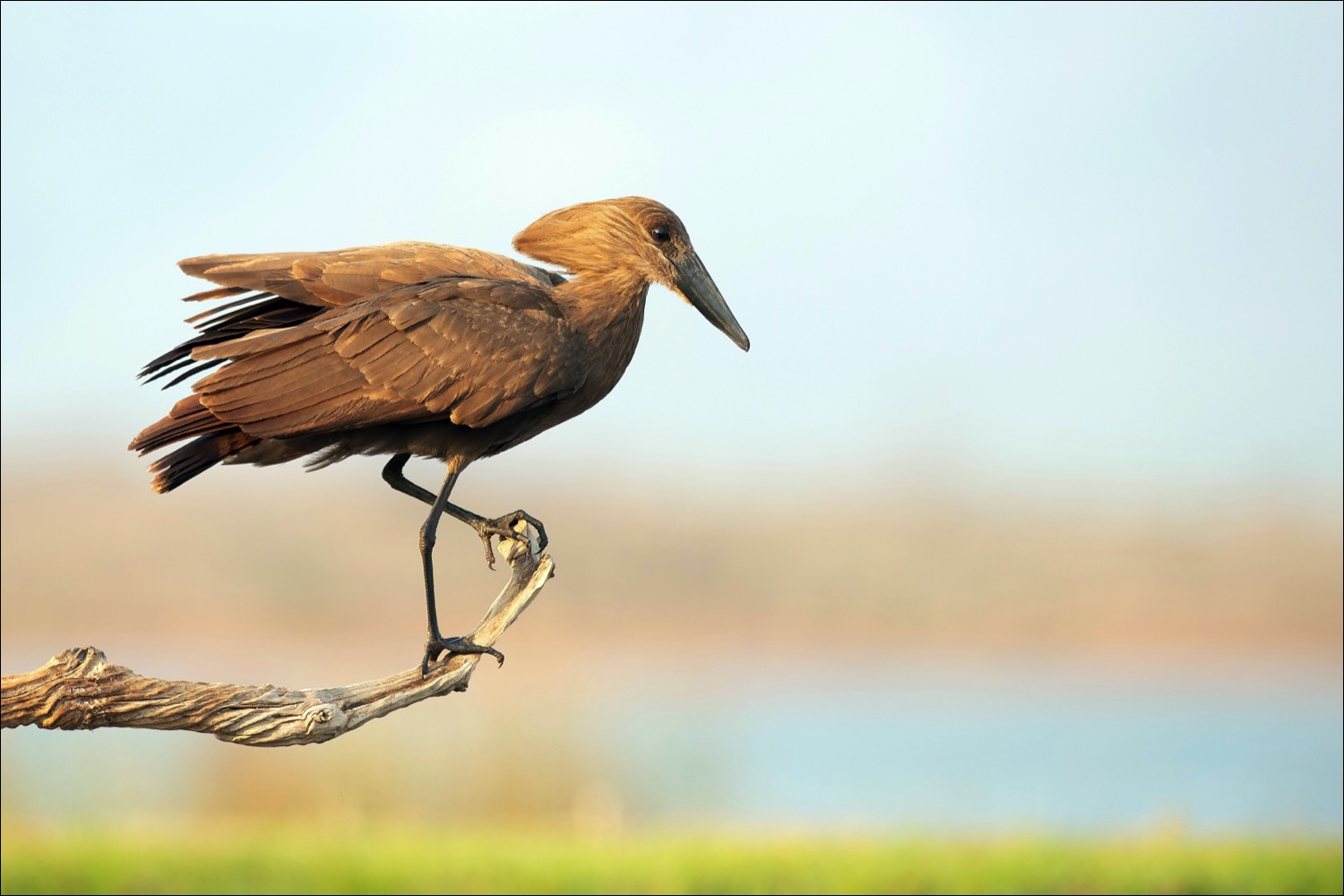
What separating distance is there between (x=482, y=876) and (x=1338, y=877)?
5.02 metres

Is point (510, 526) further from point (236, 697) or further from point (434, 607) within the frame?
point (236, 697)

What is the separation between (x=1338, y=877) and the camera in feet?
26.5

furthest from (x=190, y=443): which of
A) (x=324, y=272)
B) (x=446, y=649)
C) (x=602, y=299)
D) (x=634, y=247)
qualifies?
(x=634, y=247)

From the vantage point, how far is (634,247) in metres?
5.32

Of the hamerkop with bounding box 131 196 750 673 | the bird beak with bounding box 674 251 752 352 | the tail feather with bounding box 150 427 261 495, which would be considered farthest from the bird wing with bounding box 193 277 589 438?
the bird beak with bounding box 674 251 752 352

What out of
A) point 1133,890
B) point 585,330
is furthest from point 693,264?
point 1133,890

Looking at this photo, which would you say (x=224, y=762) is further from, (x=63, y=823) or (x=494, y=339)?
(x=494, y=339)

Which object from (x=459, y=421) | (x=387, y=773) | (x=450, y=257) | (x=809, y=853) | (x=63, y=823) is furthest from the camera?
(x=387, y=773)

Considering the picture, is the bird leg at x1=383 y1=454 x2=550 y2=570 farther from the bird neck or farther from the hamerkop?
the bird neck

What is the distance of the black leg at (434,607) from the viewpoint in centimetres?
496

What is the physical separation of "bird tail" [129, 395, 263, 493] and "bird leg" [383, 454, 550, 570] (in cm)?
73

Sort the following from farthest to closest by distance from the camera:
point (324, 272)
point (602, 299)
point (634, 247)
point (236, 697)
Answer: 1. point (634, 247)
2. point (602, 299)
3. point (324, 272)
4. point (236, 697)

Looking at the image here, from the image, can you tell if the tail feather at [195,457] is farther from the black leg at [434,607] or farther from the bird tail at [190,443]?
the black leg at [434,607]

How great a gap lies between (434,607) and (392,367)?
2.93 feet
